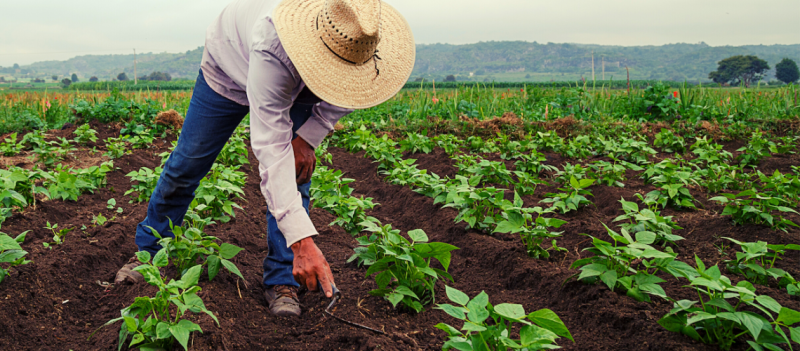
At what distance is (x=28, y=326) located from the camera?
2.07 m

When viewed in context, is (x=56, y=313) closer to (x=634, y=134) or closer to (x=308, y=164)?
(x=308, y=164)

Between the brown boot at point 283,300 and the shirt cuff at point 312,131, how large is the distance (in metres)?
0.68

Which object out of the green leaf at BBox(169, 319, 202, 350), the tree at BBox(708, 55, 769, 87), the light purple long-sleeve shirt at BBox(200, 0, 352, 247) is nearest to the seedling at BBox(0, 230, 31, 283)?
the green leaf at BBox(169, 319, 202, 350)

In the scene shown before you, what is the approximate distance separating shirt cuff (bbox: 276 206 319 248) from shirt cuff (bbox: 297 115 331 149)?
1.95 ft

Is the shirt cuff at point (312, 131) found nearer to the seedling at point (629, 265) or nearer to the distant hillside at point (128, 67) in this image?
the seedling at point (629, 265)

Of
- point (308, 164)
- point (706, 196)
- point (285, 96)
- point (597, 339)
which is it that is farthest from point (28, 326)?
point (706, 196)

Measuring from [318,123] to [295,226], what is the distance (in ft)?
2.40

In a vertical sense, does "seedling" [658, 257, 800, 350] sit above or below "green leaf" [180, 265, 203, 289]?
below

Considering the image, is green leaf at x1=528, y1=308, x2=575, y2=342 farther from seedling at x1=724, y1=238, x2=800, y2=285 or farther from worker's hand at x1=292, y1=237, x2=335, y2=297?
seedling at x1=724, y1=238, x2=800, y2=285

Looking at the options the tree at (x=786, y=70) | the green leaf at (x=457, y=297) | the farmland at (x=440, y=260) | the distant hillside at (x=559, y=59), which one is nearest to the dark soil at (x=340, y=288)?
the farmland at (x=440, y=260)

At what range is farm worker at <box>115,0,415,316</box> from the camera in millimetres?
1687

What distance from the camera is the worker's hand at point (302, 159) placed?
2211 millimetres

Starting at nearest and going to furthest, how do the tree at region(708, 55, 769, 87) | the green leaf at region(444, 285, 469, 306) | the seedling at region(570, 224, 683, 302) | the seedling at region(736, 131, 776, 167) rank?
the green leaf at region(444, 285, 469, 306) → the seedling at region(570, 224, 683, 302) → the seedling at region(736, 131, 776, 167) → the tree at region(708, 55, 769, 87)

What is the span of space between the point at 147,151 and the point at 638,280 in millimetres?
5858
